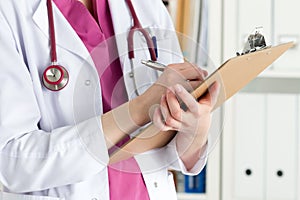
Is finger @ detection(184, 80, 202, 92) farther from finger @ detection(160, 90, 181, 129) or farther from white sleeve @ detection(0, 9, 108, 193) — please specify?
white sleeve @ detection(0, 9, 108, 193)

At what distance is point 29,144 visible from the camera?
3.21ft

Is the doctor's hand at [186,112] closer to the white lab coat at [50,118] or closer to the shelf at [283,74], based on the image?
the white lab coat at [50,118]

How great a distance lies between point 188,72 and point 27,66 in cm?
29

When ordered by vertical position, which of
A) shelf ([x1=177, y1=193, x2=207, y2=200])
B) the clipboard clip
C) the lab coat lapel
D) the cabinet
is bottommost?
shelf ([x1=177, y1=193, x2=207, y2=200])

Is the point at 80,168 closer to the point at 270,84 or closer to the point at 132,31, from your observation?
the point at 132,31

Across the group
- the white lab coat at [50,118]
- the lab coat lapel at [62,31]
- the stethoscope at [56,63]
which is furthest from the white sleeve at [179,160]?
the lab coat lapel at [62,31]

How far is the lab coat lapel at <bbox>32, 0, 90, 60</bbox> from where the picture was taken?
1.04 meters

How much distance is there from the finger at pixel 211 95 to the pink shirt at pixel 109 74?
0.19 m

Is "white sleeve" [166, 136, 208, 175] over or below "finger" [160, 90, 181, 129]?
below

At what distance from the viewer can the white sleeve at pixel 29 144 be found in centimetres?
97

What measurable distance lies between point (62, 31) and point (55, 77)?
0.11m

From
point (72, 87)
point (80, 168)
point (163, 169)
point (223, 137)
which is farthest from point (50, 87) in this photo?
point (223, 137)

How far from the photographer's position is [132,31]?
1127 millimetres

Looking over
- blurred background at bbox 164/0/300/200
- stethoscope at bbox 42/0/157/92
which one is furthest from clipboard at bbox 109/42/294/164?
blurred background at bbox 164/0/300/200
